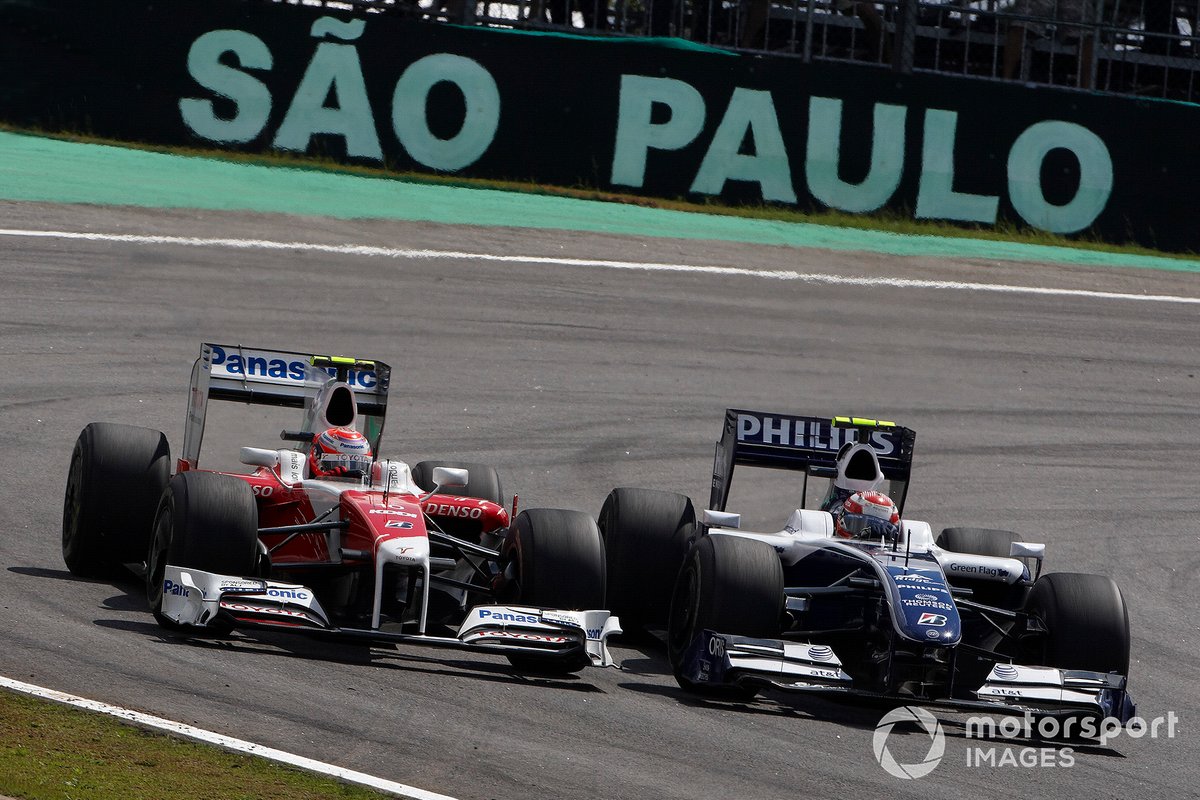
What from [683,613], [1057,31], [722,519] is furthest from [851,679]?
[1057,31]

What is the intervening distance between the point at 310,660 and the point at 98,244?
10.8m

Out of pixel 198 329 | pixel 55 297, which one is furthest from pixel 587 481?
pixel 55 297

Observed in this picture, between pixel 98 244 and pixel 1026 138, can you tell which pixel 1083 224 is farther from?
pixel 98 244

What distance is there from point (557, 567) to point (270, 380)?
8.98 feet

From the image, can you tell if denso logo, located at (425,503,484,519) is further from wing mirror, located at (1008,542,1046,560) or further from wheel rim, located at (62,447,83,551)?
wing mirror, located at (1008,542,1046,560)

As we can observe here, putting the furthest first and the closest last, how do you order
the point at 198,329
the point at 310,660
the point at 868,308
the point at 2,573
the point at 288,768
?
the point at 868,308 < the point at 198,329 < the point at 2,573 < the point at 310,660 < the point at 288,768

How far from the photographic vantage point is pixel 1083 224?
22812 millimetres

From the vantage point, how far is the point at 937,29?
75.2 feet

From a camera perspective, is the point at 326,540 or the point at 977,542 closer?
the point at 326,540

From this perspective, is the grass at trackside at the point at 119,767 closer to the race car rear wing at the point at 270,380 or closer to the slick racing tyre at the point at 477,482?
the race car rear wing at the point at 270,380

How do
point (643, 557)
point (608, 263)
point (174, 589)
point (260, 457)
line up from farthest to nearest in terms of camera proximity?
point (608, 263) → point (643, 557) → point (260, 457) → point (174, 589)

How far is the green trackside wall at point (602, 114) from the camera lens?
21.4 metres

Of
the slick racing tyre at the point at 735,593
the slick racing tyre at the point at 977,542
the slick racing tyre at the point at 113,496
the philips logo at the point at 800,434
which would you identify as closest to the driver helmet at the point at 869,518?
the slick racing tyre at the point at 735,593

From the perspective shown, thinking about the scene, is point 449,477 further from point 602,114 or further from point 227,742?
point 602,114
